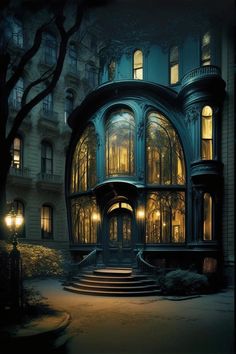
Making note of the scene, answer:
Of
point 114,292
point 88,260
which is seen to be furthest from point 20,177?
point 88,260

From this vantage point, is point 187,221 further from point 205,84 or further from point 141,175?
point 205,84

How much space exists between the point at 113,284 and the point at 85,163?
5095 millimetres

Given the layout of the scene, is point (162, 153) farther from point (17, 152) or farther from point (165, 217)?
point (17, 152)

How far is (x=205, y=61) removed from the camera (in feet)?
39.3

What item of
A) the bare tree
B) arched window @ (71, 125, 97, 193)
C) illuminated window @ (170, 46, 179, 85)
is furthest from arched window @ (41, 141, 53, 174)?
illuminated window @ (170, 46, 179, 85)

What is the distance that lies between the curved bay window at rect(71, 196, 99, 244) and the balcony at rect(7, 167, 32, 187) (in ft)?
17.3

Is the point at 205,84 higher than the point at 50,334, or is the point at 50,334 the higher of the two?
the point at 205,84

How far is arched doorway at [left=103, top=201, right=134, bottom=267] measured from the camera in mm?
13280

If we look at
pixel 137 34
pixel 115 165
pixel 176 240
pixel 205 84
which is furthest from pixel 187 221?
pixel 137 34

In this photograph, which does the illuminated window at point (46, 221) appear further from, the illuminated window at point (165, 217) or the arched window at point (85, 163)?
the arched window at point (85, 163)

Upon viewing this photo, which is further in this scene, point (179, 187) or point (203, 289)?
point (179, 187)

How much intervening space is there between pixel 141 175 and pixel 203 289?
4638mm

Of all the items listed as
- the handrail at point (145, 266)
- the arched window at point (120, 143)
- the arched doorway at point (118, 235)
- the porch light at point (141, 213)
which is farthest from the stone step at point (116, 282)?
the arched window at point (120, 143)

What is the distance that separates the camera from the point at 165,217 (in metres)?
12.6
